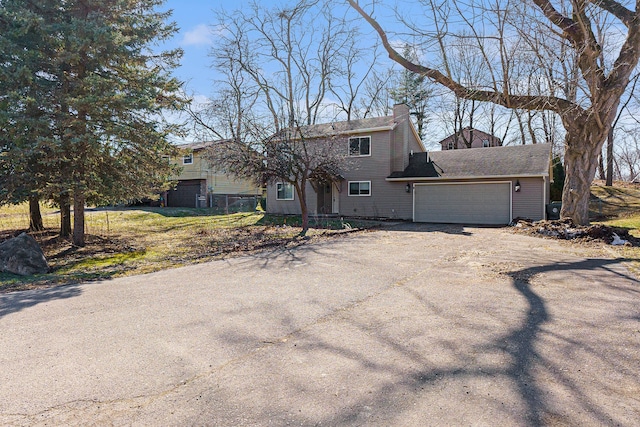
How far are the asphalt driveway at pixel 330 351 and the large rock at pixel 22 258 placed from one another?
84.6 inches

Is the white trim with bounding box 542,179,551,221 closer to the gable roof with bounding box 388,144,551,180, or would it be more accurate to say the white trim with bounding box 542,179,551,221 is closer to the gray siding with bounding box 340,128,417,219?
Result: the gable roof with bounding box 388,144,551,180

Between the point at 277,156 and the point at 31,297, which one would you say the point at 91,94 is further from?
the point at 277,156

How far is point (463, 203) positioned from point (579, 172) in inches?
242

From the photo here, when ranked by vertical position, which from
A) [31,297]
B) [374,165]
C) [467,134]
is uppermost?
[467,134]

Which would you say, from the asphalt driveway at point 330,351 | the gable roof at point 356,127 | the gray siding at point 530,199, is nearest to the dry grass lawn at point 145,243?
the asphalt driveway at point 330,351

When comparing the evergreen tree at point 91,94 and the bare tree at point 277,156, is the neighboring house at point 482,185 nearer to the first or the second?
the bare tree at point 277,156

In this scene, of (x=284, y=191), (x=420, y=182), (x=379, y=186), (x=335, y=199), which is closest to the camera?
(x=420, y=182)

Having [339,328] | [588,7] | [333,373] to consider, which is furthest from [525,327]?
[588,7]

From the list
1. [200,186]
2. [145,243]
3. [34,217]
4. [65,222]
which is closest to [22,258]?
[145,243]

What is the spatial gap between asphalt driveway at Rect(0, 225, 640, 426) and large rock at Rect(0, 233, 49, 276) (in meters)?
2.15

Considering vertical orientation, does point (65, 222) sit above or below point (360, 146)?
below

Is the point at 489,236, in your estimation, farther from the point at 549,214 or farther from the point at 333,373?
the point at 333,373

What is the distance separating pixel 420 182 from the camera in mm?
18375

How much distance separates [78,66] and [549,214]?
18.0m
